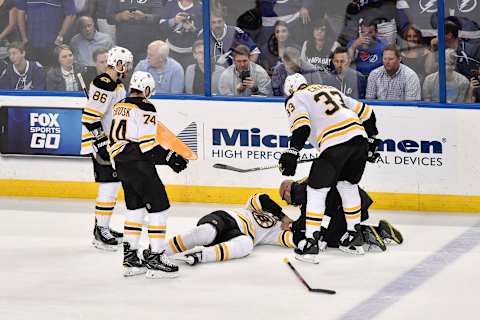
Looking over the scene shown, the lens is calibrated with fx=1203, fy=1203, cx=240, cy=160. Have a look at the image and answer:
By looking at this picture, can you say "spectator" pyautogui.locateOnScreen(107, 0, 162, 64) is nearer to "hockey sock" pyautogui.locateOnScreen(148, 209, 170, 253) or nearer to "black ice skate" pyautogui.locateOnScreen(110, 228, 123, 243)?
"black ice skate" pyautogui.locateOnScreen(110, 228, 123, 243)

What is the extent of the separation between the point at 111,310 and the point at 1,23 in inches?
151

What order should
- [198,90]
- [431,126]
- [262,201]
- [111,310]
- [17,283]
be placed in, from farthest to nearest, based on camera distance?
[198,90]
[431,126]
[262,201]
[17,283]
[111,310]

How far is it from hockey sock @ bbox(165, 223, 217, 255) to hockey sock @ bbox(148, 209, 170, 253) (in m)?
0.36

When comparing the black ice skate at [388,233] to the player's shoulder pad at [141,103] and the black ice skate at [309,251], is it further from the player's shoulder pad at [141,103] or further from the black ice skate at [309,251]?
the player's shoulder pad at [141,103]

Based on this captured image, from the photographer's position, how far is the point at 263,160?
28.7 feet

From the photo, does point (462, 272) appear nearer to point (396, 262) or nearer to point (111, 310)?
point (396, 262)

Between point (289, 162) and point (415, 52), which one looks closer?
point (289, 162)

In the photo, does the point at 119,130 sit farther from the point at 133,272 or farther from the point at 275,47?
the point at 275,47

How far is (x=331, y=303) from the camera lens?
20.6 feet

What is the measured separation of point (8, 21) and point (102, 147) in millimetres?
2329

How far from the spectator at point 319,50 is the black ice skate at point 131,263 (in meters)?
2.48

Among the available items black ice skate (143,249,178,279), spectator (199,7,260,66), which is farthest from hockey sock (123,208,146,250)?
spectator (199,7,260,66)

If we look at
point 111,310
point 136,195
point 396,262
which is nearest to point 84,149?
point 136,195

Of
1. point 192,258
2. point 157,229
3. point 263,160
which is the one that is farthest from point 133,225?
point 263,160
